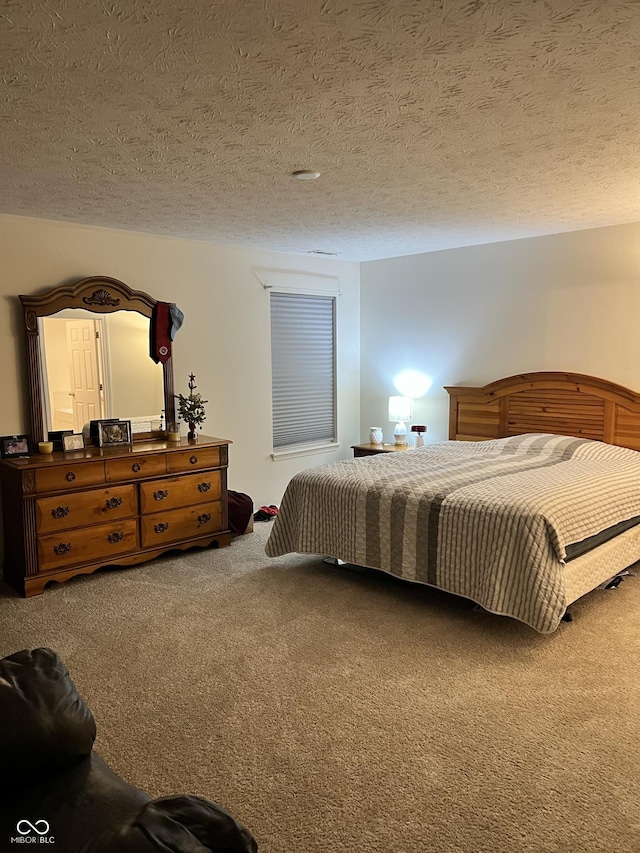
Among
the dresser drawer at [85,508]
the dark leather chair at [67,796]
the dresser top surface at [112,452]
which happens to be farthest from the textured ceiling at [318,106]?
the dresser drawer at [85,508]

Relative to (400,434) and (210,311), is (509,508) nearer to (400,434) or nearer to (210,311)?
(400,434)

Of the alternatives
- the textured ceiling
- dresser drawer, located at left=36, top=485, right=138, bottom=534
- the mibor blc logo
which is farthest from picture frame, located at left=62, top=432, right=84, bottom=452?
the mibor blc logo

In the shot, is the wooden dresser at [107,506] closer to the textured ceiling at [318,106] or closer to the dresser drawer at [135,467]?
the dresser drawer at [135,467]

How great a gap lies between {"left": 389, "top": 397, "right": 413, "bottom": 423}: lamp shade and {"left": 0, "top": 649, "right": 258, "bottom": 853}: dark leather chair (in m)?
4.65

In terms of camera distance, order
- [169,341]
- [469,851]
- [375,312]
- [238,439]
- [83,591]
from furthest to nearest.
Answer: [375,312] → [238,439] → [169,341] → [83,591] → [469,851]

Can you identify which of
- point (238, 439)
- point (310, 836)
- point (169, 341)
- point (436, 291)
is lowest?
point (310, 836)

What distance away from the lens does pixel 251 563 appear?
4312 mm

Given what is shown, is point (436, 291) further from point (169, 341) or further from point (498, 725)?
point (498, 725)

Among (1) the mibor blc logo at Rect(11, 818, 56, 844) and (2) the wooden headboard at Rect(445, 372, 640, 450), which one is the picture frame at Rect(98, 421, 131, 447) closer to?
(2) the wooden headboard at Rect(445, 372, 640, 450)

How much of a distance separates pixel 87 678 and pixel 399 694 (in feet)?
4.49

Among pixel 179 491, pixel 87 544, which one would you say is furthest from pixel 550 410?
pixel 87 544

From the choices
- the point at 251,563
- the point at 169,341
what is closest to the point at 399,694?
the point at 251,563

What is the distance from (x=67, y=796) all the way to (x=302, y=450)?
4.80 metres

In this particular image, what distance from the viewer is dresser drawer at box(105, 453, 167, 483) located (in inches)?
159
